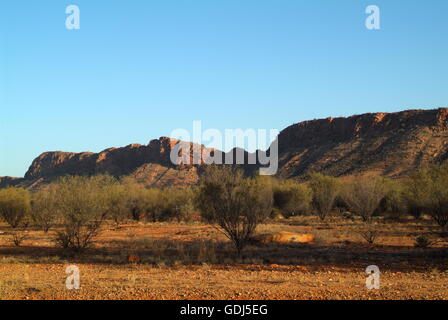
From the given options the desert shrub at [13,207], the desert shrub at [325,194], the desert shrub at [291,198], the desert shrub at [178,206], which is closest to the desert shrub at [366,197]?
the desert shrub at [325,194]

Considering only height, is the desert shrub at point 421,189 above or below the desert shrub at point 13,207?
above

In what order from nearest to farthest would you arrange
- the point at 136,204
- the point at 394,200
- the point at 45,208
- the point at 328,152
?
the point at 45,208 < the point at 394,200 < the point at 136,204 < the point at 328,152

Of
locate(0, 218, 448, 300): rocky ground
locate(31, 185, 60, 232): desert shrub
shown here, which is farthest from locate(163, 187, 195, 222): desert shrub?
locate(0, 218, 448, 300): rocky ground

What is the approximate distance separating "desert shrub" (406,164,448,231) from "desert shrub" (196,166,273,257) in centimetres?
1226

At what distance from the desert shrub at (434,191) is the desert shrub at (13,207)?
104 feet

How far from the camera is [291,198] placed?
44.5m

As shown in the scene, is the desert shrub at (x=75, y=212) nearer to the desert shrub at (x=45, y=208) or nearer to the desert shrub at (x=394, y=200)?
the desert shrub at (x=45, y=208)

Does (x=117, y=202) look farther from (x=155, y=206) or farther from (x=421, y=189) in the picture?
(x=421, y=189)

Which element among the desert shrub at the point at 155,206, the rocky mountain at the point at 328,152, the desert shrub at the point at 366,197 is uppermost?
the rocky mountain at the point at 328,152

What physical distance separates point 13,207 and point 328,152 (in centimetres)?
5899

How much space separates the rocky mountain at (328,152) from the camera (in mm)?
63938

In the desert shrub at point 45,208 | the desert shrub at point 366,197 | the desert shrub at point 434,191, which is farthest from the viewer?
the desert shrub at point 366,197

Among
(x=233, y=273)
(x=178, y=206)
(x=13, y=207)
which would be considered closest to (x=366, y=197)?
(x=178, y=206)
